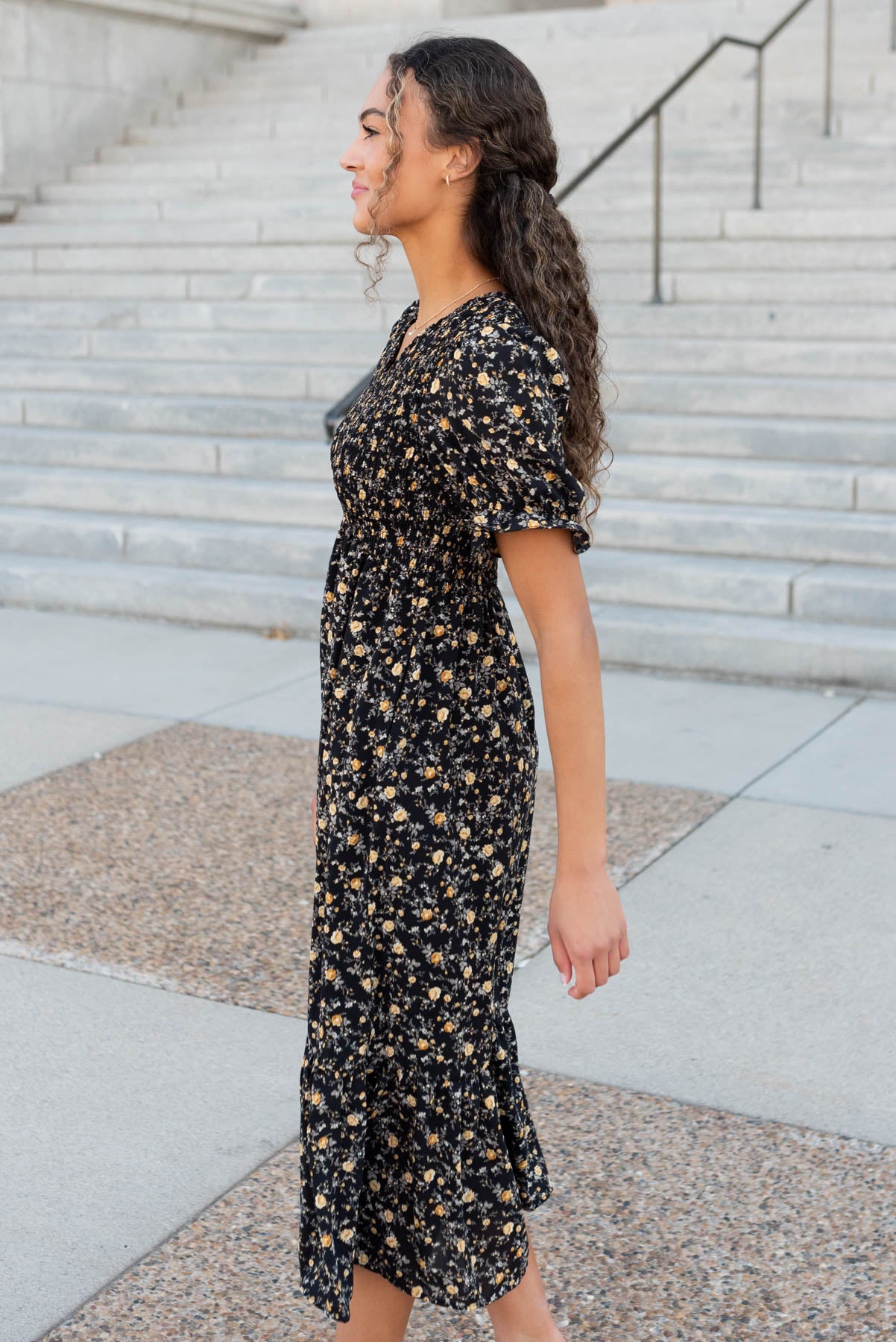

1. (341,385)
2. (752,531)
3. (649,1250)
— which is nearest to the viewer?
(649,1250)

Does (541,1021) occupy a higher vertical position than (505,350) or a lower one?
lower

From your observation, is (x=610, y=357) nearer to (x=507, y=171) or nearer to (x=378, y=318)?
(x=378, y=318)

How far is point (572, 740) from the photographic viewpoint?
6.33 ft

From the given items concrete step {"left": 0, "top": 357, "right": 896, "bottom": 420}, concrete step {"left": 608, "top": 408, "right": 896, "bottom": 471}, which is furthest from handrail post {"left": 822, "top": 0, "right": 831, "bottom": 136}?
concrete step {"left": 608, "top": 408, "right": 896, "bottom": 471}

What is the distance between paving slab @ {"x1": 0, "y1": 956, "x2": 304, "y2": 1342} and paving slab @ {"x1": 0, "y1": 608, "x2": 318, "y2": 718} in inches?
91.5

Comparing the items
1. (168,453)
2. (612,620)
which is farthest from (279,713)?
(168,453)

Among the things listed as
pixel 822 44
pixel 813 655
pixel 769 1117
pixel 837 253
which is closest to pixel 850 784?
pixel 813 655

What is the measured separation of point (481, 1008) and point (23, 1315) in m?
1.03

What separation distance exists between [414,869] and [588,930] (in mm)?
249

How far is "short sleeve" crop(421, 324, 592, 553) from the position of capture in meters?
1.89

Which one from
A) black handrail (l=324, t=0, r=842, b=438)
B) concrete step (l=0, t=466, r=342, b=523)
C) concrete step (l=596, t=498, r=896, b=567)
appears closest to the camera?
concrete step (l=596, t=498, r=896, b=567)

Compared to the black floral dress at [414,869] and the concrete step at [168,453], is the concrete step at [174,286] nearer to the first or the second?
the concrete step at [168,453]

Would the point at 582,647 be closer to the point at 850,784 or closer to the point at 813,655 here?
the point at 850,784

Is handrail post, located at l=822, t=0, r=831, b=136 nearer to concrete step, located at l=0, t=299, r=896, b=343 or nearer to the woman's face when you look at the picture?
concrete step, located at l=0, t=299, r=896, b=343
